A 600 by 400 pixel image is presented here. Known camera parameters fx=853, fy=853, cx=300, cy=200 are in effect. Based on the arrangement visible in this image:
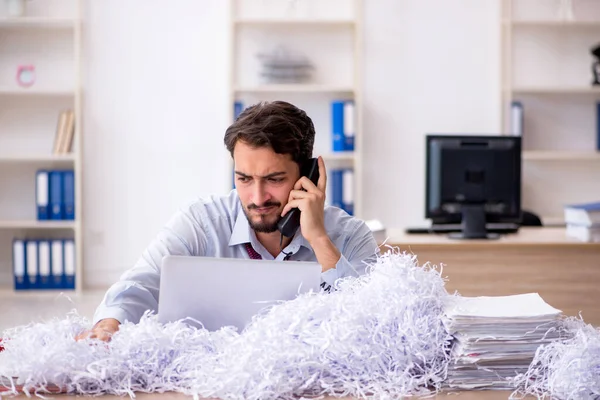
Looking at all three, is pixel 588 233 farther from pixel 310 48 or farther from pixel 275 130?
pixel 310 48

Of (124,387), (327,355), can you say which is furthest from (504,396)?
(124,387)

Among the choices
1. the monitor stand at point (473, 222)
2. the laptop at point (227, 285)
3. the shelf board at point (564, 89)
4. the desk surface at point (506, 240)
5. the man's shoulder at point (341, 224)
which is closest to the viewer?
the laptop at point (227, 285)

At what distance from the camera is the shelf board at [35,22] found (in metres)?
5.42

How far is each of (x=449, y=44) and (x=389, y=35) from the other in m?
0.40

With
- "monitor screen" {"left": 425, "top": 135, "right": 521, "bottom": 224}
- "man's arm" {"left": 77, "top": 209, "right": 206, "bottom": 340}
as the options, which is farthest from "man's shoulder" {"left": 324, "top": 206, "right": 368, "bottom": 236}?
"monitor screen" {"left": 425, "top": 135, "right": 521, "bottom": 224}

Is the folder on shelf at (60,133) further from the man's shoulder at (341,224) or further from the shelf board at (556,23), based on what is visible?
the man's shoulder at (341,224)

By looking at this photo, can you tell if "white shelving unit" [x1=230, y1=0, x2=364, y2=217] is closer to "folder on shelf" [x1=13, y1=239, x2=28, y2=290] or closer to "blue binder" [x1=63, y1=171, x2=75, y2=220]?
"blue binder" [x1=63, y1=171, x2=75, y2=220]

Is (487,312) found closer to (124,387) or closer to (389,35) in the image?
(124,387)

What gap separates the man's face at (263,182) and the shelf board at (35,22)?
12.2 feet

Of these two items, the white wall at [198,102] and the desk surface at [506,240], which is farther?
the white wall at [198,102]

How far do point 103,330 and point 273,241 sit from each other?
75 cm

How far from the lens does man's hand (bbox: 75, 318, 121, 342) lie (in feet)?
4.99

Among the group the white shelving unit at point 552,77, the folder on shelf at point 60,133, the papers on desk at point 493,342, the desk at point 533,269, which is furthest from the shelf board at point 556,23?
the papers on desk at point 493,342

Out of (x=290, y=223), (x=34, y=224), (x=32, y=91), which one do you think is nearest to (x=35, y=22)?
(x=32, y=91)
